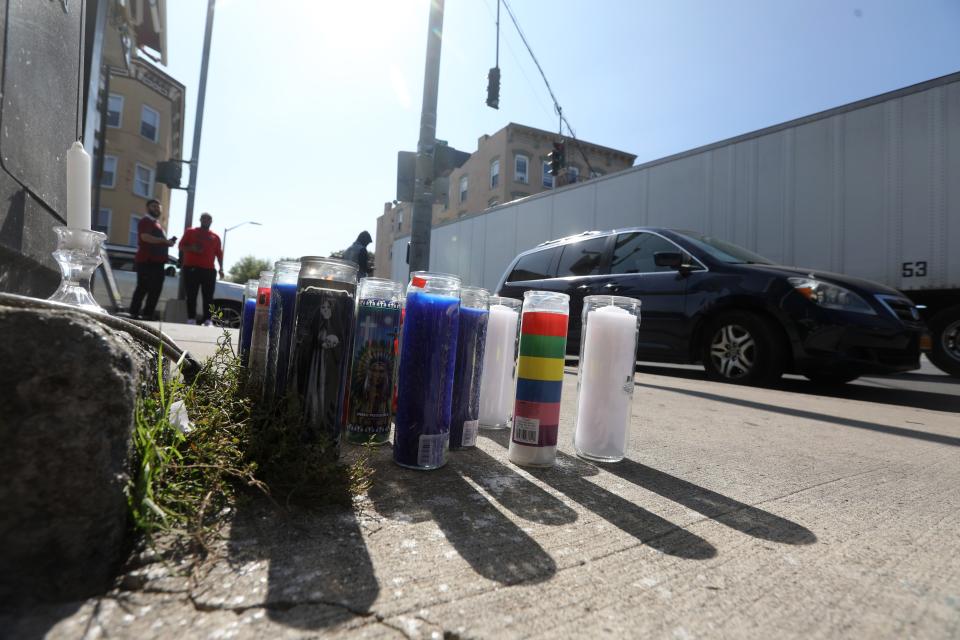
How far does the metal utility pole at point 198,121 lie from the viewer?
13.5 m

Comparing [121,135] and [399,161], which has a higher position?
[121,135]

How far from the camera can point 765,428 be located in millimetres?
2711

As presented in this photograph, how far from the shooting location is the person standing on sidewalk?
7406mm

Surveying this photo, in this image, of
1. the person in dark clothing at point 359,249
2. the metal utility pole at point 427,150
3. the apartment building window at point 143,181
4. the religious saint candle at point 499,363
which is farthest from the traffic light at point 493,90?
the apartment building window at point 143,181

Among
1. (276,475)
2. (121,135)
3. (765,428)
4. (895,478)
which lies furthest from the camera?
(121,135)

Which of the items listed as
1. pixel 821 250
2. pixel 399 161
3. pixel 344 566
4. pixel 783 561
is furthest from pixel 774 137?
pixel 344 566

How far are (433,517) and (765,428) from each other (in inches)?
86.5

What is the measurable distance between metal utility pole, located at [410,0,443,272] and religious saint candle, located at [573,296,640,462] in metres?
5.16

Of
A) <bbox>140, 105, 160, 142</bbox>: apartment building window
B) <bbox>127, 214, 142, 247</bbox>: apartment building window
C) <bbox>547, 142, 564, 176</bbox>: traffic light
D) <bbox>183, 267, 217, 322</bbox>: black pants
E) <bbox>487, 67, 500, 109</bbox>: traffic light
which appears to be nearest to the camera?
<bbox>183, 267, 217, 322</bbox>: black pants

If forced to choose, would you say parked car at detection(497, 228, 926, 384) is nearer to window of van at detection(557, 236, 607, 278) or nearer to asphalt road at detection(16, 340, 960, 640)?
window of van at detection(557, 236, 607, 278)

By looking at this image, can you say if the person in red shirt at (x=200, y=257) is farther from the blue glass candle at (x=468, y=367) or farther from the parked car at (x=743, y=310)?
the blue glass candle at (x=468, y=367)

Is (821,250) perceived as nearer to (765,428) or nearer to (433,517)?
(765,428)

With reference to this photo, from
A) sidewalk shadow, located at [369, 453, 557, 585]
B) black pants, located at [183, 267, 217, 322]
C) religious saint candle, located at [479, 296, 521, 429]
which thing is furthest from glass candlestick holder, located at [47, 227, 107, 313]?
black pants, located at [183, 267, 217, 322]

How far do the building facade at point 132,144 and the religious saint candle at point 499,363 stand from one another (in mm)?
25623
